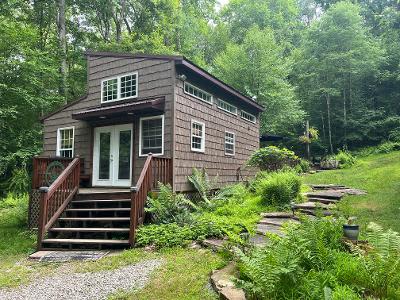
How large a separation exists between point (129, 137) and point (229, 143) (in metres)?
4.01

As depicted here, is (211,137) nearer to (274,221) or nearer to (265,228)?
(274,221)

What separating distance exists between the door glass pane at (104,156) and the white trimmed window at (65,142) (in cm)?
137

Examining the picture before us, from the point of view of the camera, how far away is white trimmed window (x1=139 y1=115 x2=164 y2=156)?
868 cm

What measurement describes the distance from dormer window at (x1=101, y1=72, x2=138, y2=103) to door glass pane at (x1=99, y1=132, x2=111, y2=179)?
3.82ft

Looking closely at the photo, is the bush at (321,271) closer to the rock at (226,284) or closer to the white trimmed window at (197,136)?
the rock at (226,284)

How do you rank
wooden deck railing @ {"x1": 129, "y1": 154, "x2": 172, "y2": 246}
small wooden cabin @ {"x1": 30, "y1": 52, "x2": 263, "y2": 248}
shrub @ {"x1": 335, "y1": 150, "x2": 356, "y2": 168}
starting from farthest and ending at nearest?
shrub @ {"x1": 335, "y1": 150, "x2": 356, "y2": 168} → small wooden cabin @ {"x1": 30, "y1": 52, "x2": 263, "y2": 248} → wooden deck railing @ {"x1": 129, "y1": 154, "x2": 172, "y2": 246}

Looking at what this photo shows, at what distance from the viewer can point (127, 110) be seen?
8492 millimetres

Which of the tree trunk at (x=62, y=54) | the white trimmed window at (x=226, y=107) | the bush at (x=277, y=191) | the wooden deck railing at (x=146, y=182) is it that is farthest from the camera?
the tree trunk at (x=62, y=54)

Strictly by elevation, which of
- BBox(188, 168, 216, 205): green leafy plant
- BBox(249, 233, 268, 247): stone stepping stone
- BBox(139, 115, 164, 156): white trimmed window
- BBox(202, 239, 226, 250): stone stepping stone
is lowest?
BBox(202, 239, 226, 250): stone stepping stone

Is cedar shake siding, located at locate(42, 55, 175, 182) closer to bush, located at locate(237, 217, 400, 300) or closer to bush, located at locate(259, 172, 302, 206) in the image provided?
bush, located at locate(259, 172, 302, 206)

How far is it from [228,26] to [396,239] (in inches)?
1130

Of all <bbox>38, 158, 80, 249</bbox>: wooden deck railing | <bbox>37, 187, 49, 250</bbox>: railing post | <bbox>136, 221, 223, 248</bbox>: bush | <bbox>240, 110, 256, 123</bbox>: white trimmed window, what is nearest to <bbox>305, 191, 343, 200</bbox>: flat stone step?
<bbox>136, 221, 223, 248</bbox>: bush

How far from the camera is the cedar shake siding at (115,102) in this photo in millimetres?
8562

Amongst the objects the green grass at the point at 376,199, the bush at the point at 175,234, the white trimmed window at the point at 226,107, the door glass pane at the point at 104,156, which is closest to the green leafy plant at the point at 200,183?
the bush at the point at 175,234
